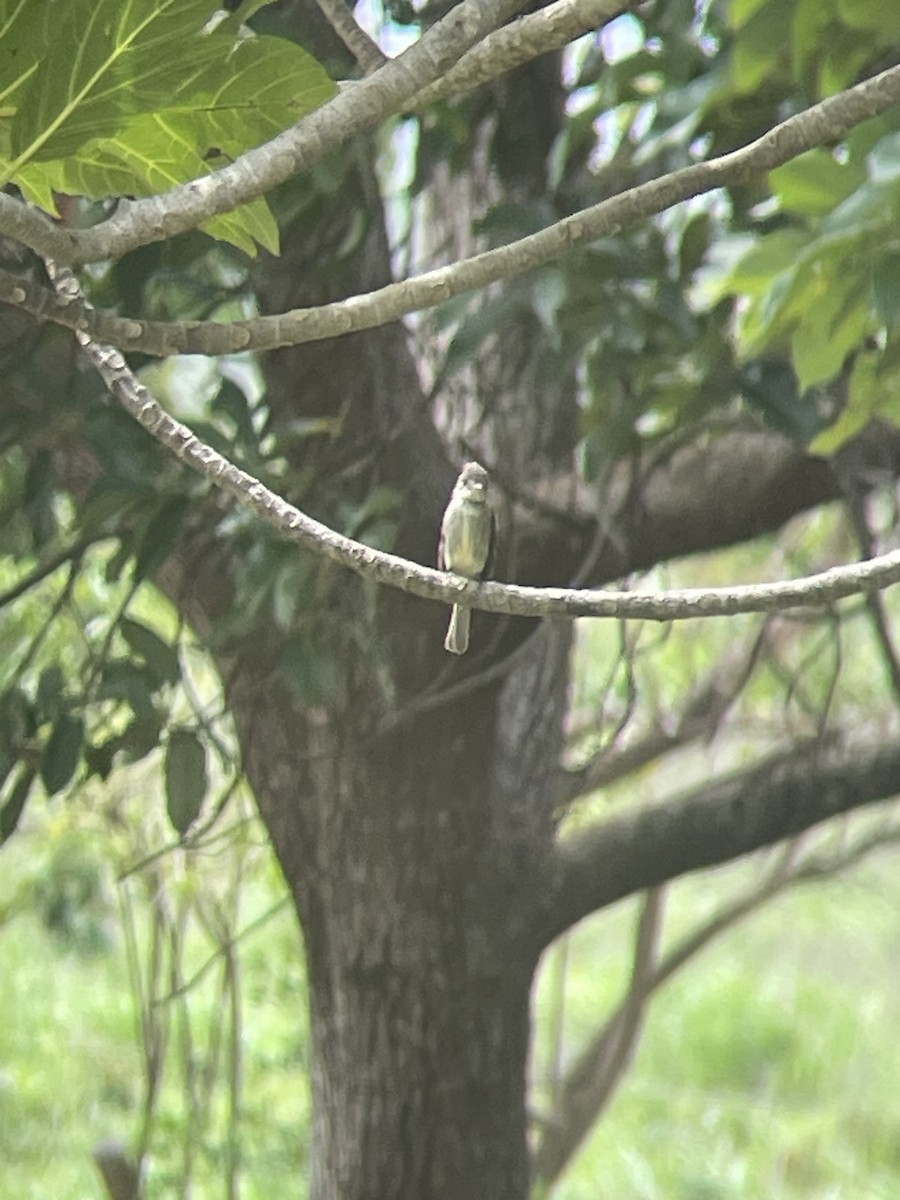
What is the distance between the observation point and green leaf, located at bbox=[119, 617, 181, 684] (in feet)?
4.77

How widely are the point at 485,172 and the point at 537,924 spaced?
92cm

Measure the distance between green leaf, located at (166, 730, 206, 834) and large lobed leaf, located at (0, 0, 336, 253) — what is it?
0.63 metres

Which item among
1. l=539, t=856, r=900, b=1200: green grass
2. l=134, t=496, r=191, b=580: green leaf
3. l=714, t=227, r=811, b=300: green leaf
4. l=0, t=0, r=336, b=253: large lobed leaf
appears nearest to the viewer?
l=0, t=0, r=336, b=253: large lobed leaf

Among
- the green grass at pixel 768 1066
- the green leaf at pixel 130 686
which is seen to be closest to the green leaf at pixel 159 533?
the green leaf at pixel 130 686

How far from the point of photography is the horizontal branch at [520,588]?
870 millimetres

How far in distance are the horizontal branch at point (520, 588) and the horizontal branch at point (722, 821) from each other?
1061 mm

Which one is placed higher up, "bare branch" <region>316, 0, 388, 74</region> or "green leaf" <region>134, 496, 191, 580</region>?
"bare branch" <region>316, 0, 388, 74</region>

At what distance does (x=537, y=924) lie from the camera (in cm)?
194

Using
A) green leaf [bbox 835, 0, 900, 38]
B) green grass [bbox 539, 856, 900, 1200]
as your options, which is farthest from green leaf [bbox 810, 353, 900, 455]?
green grass [bbox 539, 856, 900, 1200]

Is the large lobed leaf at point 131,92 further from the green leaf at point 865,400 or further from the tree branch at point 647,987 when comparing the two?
the tree branch at point 647,987

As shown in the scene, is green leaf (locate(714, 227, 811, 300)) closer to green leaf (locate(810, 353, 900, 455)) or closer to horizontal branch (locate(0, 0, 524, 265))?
green leaf (locate(810, 353, 900, 455))

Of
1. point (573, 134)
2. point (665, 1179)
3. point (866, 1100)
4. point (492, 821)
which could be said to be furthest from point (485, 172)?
point (866, 1100)

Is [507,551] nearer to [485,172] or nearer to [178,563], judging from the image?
[178,563]

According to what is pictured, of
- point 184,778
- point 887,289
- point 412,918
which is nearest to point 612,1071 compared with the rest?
point 412,918
